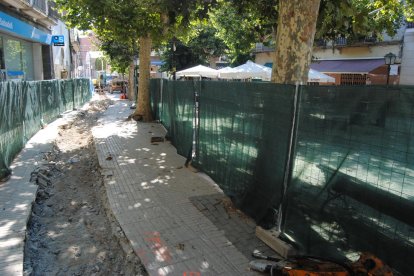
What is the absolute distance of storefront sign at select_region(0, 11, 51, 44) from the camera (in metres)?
15.1

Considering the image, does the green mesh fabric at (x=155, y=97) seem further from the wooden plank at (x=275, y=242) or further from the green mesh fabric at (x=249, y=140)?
the wooden plank at (x=275, y=242)

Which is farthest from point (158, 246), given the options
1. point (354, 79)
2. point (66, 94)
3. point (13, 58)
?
point (354, 79)

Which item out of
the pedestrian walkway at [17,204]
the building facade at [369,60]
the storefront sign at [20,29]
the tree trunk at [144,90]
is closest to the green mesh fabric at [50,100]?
the storefront sign at [20,29]

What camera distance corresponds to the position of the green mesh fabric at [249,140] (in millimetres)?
4422

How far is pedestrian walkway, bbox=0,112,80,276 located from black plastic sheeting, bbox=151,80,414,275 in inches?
118

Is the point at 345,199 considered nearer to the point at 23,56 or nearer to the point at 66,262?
the point at 66,262

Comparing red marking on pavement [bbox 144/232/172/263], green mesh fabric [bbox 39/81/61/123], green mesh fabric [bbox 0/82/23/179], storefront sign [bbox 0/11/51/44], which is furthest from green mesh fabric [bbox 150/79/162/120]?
red marking on pavement [bbox 144/232/172/263]

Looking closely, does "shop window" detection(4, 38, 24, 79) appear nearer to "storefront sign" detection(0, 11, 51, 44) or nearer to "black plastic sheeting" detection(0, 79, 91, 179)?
"storefront sign" detection(0, 11, 51, 44)

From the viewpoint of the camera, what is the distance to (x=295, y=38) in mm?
5375

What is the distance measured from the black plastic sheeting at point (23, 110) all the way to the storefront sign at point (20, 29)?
2904mm

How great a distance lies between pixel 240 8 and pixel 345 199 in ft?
25.7

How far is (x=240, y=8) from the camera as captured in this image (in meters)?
10.1

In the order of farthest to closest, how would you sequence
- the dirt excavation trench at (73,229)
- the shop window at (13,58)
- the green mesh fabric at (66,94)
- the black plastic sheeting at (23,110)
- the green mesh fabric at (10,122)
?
the green mesh fabric at (66,94), the shop window at (13,58), the black plastic sheeting at (23,110), the green mesh fabric at (10,122), the dirt excavation trench at (73,229)

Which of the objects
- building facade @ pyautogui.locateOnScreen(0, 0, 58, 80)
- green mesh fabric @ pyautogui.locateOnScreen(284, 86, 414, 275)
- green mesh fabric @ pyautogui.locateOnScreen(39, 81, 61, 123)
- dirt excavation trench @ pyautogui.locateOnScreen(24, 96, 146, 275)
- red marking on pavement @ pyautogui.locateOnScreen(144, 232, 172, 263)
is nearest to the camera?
green mesh fabric @ pyautogui.locateOnScreen(284, 86, 414, 275)
